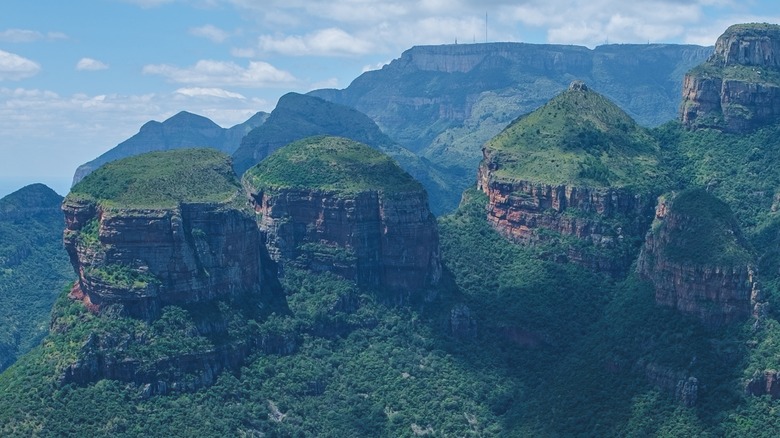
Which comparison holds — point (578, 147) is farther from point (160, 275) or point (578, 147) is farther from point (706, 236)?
point (160, 275)

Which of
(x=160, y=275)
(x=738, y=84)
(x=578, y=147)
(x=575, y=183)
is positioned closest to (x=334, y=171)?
(x=575, y=183)

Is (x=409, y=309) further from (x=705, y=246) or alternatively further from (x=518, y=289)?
(x=705, y=246)

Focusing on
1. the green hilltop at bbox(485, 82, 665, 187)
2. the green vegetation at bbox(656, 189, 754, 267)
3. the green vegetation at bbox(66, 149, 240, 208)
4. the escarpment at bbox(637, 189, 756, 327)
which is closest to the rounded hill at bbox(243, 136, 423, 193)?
the green vegetation at bbox(66, 149, 240, 208)

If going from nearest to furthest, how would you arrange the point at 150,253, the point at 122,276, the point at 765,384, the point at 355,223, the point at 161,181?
the point at 765,384, the point at 122,276, the point at 150,253, the point at 161,181, the point at 355,223

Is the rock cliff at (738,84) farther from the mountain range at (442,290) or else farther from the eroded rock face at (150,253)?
the eroded rock face at (150,253)

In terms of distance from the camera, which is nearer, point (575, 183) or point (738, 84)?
point (575, 183)

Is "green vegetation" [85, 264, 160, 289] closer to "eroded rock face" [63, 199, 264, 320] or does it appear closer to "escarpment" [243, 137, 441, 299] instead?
"eroded rock face" [63, 199, 264, 320]

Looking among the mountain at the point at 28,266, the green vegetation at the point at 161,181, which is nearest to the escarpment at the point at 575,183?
the green vegetation at the point at 161,181
